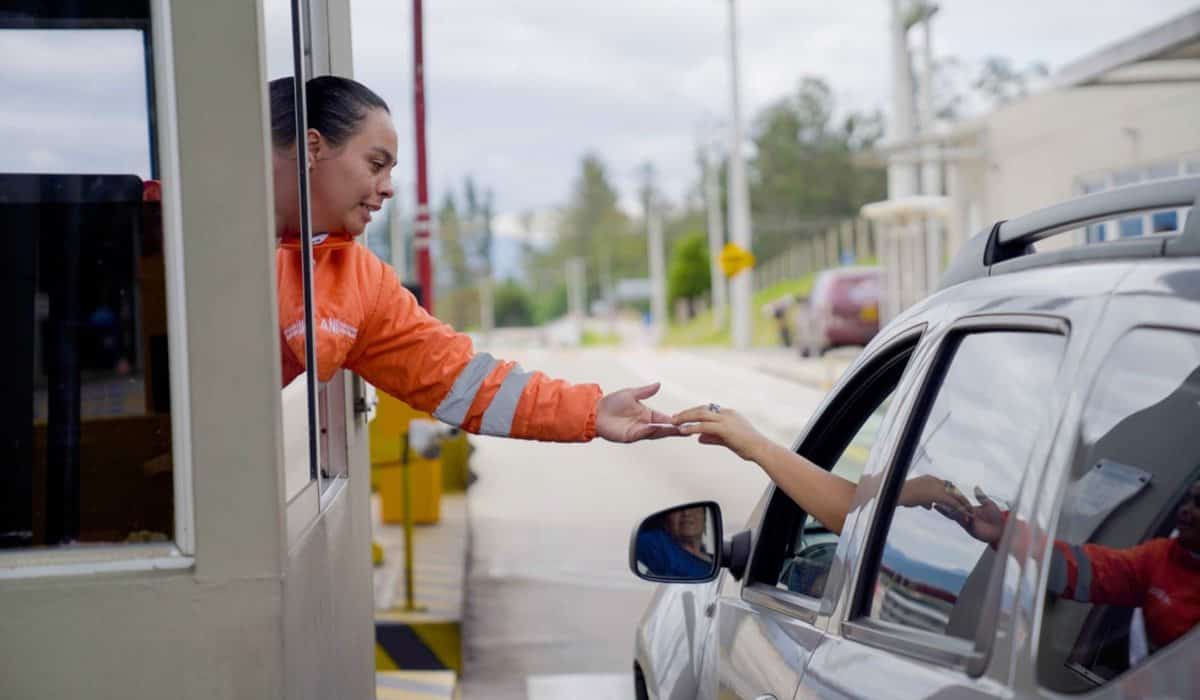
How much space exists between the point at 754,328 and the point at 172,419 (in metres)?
59.9

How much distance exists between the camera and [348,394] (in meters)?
3.73

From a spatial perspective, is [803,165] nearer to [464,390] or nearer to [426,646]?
[426,646]

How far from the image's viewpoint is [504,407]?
323 cm

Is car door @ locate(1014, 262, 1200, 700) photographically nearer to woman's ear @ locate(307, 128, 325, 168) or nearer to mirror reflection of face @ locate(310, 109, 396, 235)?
mirror reflection of face @ locate(310, 109, 396, 235)

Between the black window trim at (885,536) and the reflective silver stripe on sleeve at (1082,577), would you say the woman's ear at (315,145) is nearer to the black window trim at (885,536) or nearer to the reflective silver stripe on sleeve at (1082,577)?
the black window trim at (885,536)

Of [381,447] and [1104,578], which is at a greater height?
[1104,578]

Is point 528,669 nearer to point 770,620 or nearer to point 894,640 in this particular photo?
point 770,620

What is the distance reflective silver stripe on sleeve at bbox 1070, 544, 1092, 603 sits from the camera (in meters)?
1.93

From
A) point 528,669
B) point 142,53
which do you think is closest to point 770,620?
point 142,53

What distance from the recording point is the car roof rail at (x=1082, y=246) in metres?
1.95

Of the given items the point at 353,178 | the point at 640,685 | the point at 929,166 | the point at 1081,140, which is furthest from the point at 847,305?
the point at 353,178

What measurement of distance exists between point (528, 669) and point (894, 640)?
20.9 ft

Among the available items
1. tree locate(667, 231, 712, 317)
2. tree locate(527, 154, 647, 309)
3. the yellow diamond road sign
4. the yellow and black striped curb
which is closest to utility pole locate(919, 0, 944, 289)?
the yellow diamond road sign

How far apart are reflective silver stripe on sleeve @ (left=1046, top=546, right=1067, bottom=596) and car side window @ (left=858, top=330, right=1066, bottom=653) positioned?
0.33 ft
